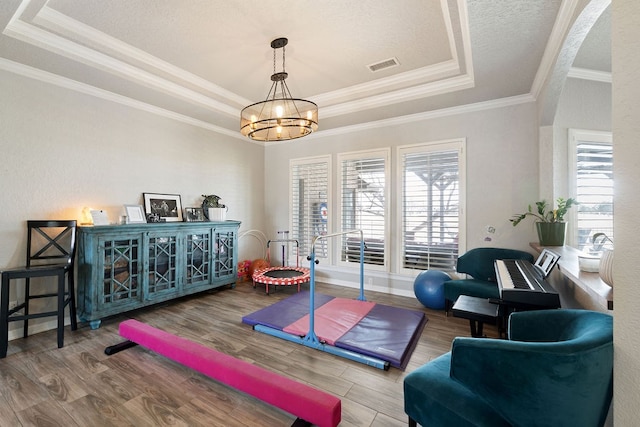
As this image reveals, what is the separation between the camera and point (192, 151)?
4598 millimetres

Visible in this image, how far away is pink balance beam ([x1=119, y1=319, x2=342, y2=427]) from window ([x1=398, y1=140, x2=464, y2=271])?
3020mm

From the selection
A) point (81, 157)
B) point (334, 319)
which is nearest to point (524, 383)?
point (334, 319)

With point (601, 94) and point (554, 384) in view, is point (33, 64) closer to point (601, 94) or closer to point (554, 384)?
point (554, 384)

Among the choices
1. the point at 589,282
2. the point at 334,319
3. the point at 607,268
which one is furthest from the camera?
the point at 334,319

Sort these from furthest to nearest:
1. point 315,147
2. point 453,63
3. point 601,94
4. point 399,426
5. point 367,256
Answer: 1. point 315,147
2. point 367,256
3. point 601,94
4. point 453,63
5. point 399,426

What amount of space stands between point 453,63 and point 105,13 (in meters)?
3.47

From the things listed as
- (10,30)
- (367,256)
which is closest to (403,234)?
(367,256)

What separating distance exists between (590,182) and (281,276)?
436cm

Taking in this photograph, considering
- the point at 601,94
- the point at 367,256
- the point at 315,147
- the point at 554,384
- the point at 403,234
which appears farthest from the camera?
the point at 315,147

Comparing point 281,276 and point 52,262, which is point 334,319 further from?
point 52,262

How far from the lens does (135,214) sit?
371 centimetres

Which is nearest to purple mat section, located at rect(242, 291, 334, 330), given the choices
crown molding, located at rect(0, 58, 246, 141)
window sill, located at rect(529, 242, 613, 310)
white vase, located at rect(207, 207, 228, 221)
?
white vase, located at rect(207, 207, 228, 221)

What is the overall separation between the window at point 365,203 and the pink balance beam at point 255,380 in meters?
3.04

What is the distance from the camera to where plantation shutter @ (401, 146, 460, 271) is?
4066mm
